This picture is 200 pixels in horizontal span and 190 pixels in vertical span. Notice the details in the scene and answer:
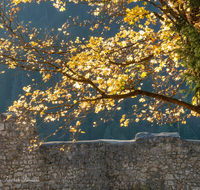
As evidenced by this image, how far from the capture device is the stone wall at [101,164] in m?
6.21

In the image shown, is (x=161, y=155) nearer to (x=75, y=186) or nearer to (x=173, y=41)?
(x=75, y=186)

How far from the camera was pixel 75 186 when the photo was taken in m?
6.30

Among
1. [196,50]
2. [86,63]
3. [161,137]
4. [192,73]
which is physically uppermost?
[86,63]

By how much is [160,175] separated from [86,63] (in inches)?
178

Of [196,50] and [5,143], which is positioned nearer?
[196,50]

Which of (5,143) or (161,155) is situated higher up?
(5,143)

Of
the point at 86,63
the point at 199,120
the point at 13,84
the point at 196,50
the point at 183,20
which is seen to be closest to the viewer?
the point at 196,50

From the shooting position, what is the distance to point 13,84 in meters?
39.6

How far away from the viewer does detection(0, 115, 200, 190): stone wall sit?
621cm

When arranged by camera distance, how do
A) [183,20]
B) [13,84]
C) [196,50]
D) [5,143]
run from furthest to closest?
[13,84], [5,143], [183,20], [196,50]

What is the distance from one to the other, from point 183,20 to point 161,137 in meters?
4.18

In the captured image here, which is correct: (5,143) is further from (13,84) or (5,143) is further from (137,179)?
(13,84)

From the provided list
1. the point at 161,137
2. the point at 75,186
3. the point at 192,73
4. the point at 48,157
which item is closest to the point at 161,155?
the point at 161,137

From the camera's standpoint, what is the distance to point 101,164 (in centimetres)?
644
